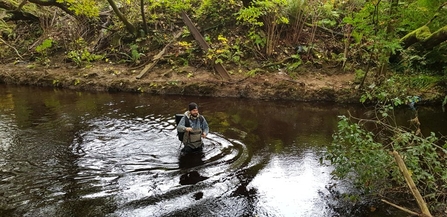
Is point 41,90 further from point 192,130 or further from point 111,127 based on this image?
point 192,130

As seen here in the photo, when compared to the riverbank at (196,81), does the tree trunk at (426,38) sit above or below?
above

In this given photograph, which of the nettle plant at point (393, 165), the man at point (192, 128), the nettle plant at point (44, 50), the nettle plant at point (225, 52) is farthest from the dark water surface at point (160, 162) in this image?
the nettle plant at point (44, 50)

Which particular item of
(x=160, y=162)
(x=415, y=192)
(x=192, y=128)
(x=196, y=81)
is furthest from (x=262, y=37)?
(x=415, y=192)

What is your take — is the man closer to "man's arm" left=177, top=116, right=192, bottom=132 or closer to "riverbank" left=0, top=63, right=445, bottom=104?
"man's arm" left=177, top=116, right=192, bottom=132

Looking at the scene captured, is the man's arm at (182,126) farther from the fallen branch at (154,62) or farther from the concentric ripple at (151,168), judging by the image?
the fallen branch at (154,62)

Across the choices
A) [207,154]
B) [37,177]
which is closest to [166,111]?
[207,154]

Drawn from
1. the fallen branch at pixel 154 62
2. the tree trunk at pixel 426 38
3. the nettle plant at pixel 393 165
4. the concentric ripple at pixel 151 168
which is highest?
the tree trunk at pixel 426 38

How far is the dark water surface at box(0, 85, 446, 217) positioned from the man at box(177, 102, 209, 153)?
37cm

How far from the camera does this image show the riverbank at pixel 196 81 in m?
14.8

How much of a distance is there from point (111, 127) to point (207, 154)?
3.86 meters

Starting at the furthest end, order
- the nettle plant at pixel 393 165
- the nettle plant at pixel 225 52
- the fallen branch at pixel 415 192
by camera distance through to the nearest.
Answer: the nettle plant at pixel 225 52
the nettle plant at pixel 393 165
the fallen branch at pixel 415 192

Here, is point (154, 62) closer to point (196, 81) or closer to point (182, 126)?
point (196, 81)

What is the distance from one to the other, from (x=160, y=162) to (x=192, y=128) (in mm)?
1107

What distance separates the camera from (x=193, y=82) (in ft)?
52.1
